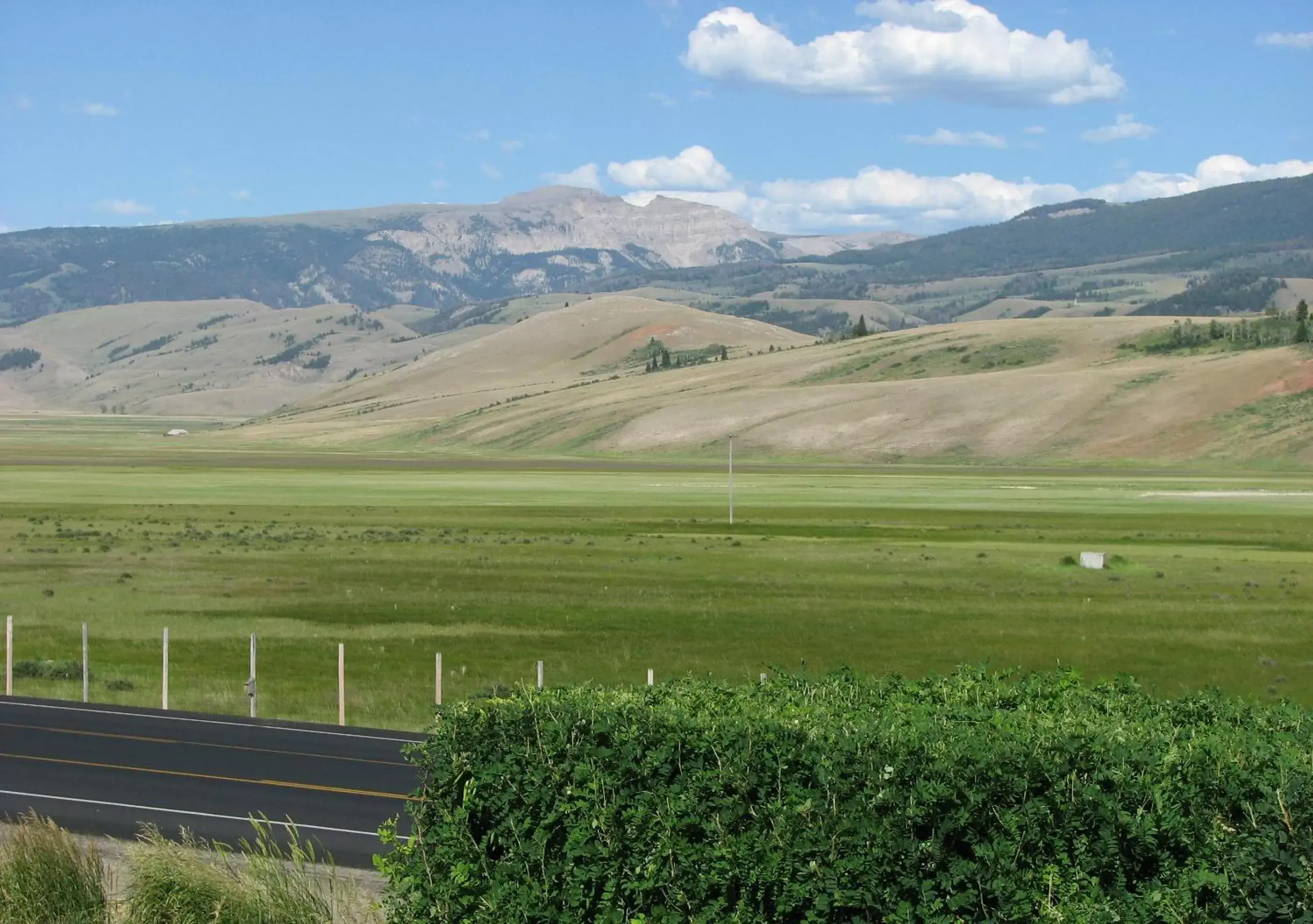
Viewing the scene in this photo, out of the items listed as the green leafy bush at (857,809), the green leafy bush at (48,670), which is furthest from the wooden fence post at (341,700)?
the green leafy bush at (857,809)

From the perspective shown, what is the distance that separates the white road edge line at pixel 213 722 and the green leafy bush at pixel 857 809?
55.0 feet

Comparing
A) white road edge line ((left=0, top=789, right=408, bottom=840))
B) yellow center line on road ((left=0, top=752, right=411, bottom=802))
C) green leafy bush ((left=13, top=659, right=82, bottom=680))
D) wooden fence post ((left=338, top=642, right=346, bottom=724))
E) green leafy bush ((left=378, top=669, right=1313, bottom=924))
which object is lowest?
green leafy bush ((left=13, top=659, right=82, bottom=680))

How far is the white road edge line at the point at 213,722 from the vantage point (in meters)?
30.8

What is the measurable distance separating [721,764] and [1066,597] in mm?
50280

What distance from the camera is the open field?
144 feet

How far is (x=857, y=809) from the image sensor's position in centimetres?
1177

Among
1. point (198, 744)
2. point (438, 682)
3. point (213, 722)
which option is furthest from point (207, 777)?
point (438, 682)

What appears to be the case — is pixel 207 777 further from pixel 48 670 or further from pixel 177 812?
pixel 48 670

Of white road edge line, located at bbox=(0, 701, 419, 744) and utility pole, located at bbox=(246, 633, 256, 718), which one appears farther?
utility pole, located at bbox=(246, 633, 256, 718)

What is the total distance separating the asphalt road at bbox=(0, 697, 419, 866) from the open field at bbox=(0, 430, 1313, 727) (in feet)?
10.6

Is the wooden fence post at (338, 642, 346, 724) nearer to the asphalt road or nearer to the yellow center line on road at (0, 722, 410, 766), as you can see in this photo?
the asphalt road

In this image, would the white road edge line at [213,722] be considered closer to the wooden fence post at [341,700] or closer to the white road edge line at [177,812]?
the wooden fence post at [341,700]

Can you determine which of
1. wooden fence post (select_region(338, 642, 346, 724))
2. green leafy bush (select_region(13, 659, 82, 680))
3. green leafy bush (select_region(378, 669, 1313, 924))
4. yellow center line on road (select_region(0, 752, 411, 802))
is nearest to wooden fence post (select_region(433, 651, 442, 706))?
wooden fence post (select_region(338, 642, 346, 724))

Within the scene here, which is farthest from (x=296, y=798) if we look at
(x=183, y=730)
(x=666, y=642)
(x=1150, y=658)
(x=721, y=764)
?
(x=1150, y=658)
